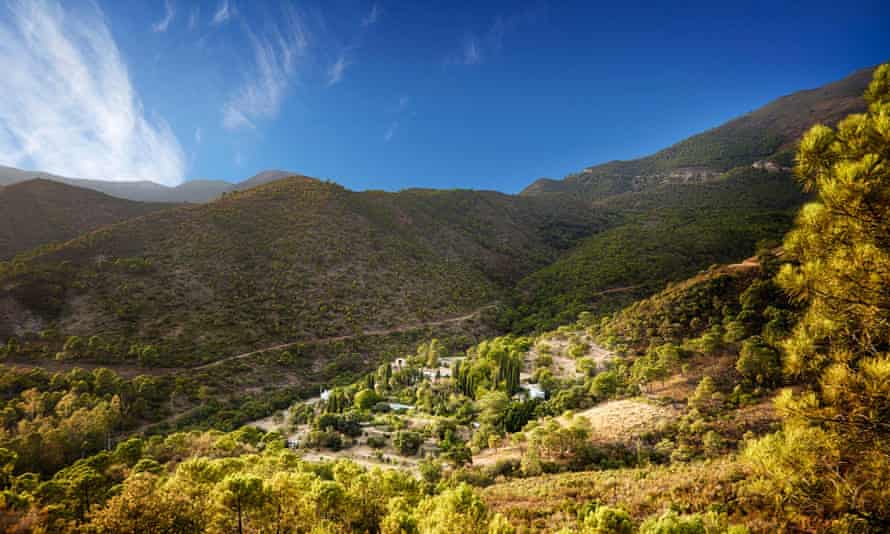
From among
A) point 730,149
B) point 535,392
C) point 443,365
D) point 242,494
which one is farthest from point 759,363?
point 730,149

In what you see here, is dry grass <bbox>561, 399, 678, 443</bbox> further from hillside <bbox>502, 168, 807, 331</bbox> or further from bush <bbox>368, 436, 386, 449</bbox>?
hillside <bbox>502, 168, 807, 331</bbox>

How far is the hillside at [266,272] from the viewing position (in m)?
40.2

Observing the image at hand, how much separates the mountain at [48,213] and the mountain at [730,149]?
13640cm

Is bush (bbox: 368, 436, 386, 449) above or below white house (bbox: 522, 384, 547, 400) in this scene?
above

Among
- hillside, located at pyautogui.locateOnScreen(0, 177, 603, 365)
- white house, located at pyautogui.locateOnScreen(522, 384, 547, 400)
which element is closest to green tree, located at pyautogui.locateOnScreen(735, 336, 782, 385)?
white house, located at pyautogui.locateOnScreen(522, 384, 547, 400)

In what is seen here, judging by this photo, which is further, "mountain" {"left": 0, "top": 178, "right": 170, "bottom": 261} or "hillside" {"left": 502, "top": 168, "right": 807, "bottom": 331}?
"hillside" {"left": 502, "top": 168, "right": 807, "bottom": 331}

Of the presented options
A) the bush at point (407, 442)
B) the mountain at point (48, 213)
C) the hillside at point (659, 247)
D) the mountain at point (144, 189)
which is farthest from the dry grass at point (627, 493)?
the mountain at point (144, 189)

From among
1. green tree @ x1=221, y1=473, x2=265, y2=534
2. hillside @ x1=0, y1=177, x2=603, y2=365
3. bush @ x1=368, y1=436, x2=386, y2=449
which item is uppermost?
hillside @ x1=0, y1=177, x2=603, y2=365

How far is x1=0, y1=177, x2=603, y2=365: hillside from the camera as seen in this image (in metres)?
40.2

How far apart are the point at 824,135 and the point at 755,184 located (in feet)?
398

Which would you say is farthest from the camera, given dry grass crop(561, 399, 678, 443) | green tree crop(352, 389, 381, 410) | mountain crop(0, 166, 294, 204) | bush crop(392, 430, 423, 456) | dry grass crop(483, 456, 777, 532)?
mountain crop(0, 166, 294, 204)

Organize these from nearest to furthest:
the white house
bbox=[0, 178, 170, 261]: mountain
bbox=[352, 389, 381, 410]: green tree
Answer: the white house < bbox=[352, 389, 381, 410]: green tree < bbox=[0, 178, 170, 261]: mountain

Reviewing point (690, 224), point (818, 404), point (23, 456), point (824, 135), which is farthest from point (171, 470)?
point (690, 224)

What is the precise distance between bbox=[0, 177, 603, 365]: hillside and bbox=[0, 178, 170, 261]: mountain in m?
13.7
